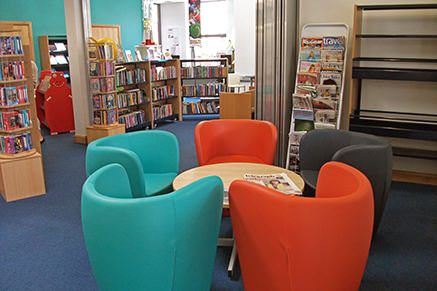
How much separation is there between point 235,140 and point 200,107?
5.37 m

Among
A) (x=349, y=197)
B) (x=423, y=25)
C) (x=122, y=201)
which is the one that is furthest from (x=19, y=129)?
(x=423, y=25)

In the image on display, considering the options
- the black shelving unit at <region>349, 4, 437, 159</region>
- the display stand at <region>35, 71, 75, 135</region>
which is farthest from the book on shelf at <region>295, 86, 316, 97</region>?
the display stand at <region>35, 71, 75, 135</region>

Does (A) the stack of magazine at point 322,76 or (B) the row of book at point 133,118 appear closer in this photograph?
(A) the stack of magazine at point 322,76

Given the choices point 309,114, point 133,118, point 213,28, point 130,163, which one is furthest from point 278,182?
point 213,28

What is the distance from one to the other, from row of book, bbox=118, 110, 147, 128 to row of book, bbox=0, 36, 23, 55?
3022mm

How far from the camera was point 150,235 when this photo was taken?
189 centimetres

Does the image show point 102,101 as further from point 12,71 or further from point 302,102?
point 302,102

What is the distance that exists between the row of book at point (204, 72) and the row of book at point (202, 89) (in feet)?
0.72

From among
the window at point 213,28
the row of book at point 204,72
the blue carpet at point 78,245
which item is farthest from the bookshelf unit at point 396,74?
the window at point 213,28

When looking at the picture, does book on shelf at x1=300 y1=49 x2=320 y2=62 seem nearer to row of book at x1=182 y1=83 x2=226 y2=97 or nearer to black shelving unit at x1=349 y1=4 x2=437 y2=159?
black shelving unit at x1=349 y1=4 x2=437 y2=159

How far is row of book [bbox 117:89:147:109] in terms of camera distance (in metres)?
7.27

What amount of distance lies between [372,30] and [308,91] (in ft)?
3.41

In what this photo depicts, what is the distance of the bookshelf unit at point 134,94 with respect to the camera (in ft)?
23.9

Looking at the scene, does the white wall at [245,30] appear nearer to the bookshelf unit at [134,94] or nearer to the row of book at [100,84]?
the bookshelf unit at [134,94]
